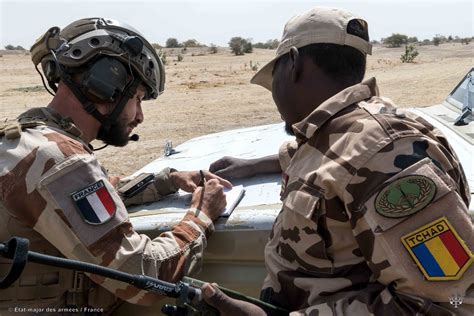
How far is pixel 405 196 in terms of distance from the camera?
154 cm

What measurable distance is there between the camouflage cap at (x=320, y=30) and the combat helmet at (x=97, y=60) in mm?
849

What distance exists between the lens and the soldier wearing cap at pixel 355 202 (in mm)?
1540

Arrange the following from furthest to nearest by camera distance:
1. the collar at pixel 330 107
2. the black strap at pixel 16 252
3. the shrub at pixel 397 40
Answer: the shrub at pixel 397 40, the collar at pixel 330 107, the black strap at pixel 16 252

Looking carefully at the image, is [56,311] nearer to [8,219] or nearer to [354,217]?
[8,219]

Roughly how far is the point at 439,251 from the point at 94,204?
1233 millimetres

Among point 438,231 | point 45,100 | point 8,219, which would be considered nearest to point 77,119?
point 8,219

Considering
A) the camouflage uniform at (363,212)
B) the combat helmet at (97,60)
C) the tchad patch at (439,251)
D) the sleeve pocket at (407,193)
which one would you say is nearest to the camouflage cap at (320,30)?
the camouflage uniform at (363,212)

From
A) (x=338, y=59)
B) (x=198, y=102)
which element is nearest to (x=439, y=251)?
(x=338, y=59)

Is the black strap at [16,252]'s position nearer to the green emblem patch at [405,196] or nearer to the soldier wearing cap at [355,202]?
the soldier wearing cap at [355,202]

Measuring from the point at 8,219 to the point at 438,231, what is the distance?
1599 mm

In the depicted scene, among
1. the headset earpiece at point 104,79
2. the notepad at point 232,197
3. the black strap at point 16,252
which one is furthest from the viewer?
the headset earpiece at point 104,79

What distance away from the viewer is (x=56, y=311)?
7.48 ft

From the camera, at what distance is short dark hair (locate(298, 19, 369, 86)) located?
1.95 meters

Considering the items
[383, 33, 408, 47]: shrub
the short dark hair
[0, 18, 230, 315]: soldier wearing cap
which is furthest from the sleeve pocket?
[383, 33, 408, 47]: shrub
